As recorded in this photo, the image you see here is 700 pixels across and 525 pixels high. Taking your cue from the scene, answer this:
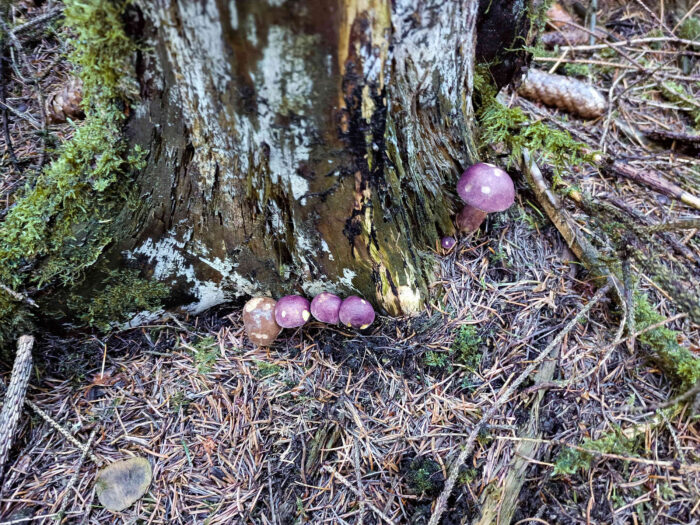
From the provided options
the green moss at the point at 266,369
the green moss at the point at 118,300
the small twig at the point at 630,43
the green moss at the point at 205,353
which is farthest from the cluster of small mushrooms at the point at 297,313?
the small twig at the point at 630,43

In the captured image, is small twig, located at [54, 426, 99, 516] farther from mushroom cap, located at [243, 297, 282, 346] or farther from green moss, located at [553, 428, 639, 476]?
green moss, located at [553, 428, 639, 476]

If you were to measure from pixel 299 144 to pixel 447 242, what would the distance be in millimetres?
1190

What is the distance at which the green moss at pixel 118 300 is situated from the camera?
2.43 metres

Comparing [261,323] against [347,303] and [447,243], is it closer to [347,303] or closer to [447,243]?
[347,303]

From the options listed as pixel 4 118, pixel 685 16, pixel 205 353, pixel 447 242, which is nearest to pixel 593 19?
pixel 685 16

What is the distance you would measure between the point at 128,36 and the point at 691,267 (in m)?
3.54

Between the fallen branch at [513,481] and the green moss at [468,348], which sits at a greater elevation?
the green moss at [468,348]

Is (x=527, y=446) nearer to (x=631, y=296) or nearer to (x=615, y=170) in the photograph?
(x=631, y=296)

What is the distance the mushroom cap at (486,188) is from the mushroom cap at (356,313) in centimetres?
86

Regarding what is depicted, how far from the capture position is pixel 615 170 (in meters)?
3.02

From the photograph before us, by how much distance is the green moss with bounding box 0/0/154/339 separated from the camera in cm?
210

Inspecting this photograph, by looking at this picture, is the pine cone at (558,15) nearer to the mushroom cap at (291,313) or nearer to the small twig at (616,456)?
the mushroom cap at (291,313)

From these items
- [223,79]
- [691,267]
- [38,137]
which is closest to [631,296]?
[691,267]

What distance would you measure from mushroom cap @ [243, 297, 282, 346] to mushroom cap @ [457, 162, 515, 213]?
1358mm
